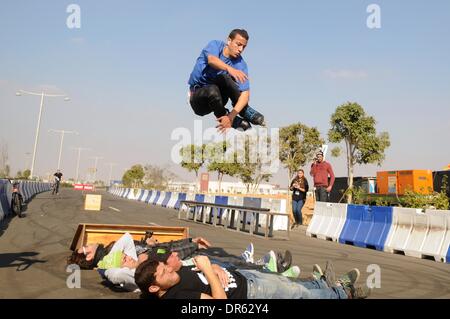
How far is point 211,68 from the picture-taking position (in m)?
4.89

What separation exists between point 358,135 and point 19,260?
108 ft

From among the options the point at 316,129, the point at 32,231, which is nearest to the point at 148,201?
the point at 316,129

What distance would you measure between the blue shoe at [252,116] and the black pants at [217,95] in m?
0.26

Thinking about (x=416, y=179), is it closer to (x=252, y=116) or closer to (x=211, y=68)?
(x=252, y=116)

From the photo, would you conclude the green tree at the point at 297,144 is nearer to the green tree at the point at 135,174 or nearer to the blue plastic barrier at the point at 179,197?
the blue plastic barrier at the point at 179,197

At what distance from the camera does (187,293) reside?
4266mm

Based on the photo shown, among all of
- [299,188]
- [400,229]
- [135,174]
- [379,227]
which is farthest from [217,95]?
[135,174]

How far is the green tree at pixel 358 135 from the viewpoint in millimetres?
36719

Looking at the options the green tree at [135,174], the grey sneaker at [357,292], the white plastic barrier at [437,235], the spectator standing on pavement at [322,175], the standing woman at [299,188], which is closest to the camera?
the grey sneaker at [357,292]

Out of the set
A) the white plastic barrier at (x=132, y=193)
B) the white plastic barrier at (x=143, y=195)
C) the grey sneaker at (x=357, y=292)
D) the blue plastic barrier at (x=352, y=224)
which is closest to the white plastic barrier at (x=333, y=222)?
the blue plastic barrier at (x=352, y=224)

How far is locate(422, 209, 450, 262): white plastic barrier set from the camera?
10.2 metres

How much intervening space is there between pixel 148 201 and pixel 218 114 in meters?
36.7

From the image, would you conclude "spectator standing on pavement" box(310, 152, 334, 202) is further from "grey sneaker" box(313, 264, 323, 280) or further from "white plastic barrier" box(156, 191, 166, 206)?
"white plastic barrier" box(156, 191, 166, 206)
